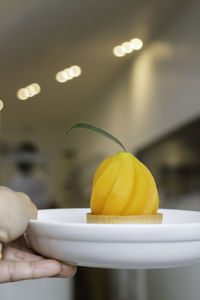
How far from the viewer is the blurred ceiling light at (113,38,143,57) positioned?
211cm

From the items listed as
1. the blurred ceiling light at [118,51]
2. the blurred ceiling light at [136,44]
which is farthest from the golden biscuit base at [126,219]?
the blurred ceiling light at [118,51]

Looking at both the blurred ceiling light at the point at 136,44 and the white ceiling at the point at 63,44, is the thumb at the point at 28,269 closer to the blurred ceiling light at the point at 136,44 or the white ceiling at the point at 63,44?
the white ceiling at the point at 63,44

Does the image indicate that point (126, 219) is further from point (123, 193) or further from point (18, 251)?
point (18, 251)

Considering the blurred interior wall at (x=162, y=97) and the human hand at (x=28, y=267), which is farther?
the blurred interior wall at (x=162, y=97)

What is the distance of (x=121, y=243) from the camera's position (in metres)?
0.34

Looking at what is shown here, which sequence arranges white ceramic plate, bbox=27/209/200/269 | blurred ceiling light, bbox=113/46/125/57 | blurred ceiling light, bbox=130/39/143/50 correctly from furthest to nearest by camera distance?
1. blurred ceiling light, bbox=113/46/125/57
2. blurred ceiling light, bbox=130/39/143/50
3. white ceramic plate, bbox=27/209/200/269

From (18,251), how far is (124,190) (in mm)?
141

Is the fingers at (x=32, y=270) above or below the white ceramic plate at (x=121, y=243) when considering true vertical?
below

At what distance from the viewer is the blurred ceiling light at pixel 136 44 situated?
2.09 m

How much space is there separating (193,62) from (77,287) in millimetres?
1233

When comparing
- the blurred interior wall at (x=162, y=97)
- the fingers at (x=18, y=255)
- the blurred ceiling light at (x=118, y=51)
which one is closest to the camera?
the fingers at (x=18, y=255)

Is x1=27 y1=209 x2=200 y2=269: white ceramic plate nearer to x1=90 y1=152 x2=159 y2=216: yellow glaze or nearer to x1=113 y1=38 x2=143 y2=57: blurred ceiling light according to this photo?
x1=90 y1=152 x2=159 y2=216: yellow glaze

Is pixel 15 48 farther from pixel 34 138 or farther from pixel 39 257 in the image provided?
pixel 39 257

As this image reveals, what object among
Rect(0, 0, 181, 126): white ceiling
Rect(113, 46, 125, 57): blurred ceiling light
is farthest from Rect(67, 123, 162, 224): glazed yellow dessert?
Rect(113, 46, 125, 57): blurred ceiling light
